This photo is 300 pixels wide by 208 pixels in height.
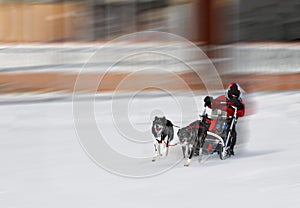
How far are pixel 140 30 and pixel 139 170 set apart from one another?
8.36ft

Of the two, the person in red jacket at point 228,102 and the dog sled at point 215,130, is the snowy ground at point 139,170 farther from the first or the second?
the person in red jacket at point 228,102

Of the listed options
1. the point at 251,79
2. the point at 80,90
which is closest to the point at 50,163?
the point at 80,90

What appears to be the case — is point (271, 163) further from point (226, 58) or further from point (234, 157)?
point (226, 58)

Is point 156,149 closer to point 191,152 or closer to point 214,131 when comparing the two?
point 191,152

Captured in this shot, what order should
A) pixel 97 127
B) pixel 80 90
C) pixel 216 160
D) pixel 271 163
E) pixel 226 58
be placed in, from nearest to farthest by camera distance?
pixel 216 160
pixel 271 163
pixel 97 127
pixel 80 90
pixel 226 58

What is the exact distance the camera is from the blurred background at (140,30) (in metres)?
5.20

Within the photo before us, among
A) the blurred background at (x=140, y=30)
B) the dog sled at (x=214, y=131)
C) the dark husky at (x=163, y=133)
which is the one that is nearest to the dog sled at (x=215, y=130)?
the dog sled at (x=214, y=131)

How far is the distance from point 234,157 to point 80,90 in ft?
7.33

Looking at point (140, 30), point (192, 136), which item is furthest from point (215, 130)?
point (140, 30)

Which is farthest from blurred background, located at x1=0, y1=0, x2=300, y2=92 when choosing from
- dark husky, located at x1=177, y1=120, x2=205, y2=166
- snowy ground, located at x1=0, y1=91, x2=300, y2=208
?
dark husky, located at x1=177, y1=120, x2=205, y2=166

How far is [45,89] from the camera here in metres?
5.23

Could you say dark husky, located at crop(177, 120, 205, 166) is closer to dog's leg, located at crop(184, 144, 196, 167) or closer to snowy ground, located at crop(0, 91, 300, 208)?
dog's leg, located at crop(184, 144, 196, 167)

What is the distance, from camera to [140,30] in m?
5.33

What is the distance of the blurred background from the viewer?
5.20 m
